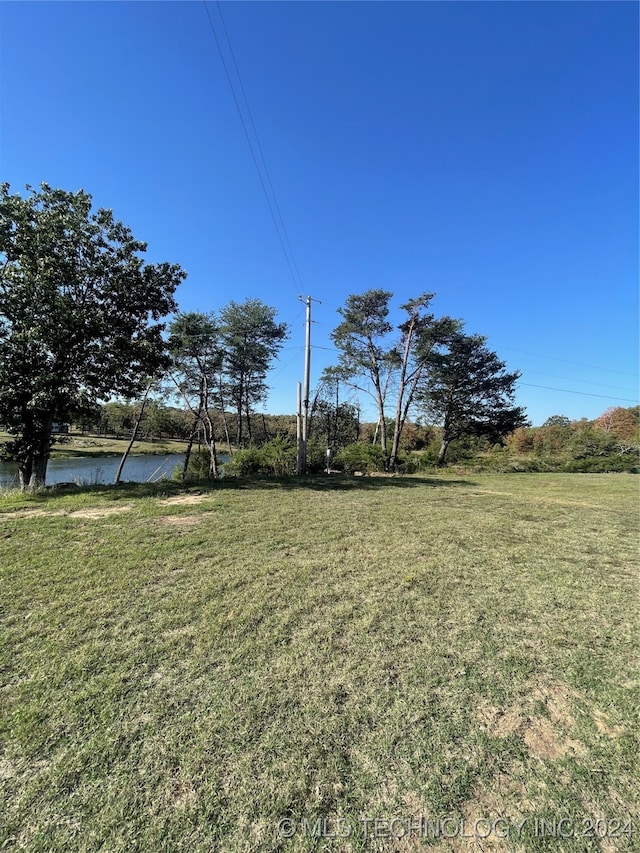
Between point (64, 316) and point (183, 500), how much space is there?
4090 mm

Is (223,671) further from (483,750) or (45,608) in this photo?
(45,608)

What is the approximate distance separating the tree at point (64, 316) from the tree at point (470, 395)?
14506 mm

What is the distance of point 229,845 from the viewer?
3.55 ft

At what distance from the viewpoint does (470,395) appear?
20438 millimetres

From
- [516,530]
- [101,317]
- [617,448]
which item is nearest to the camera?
[516,530]

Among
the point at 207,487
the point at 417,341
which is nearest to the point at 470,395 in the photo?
the point at 417,341

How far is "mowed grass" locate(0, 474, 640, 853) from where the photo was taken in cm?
117

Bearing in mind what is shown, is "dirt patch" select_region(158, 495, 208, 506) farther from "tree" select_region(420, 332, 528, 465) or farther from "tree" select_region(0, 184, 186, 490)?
"tree" select_region(420, 332, 528, 465)

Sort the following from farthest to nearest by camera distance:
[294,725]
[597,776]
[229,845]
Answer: [294,725], [597,776], [229,845]

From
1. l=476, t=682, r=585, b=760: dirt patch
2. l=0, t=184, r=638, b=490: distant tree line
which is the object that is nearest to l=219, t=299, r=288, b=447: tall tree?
l=0, t=184, r=638, b=490: distant tree line

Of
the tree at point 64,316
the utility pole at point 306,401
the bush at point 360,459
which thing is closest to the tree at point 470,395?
the bush at point 360,459

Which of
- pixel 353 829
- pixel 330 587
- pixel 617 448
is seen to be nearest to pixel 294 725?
pixel 353 829

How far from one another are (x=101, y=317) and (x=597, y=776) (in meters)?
8.84

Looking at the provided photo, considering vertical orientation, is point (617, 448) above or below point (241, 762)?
above
